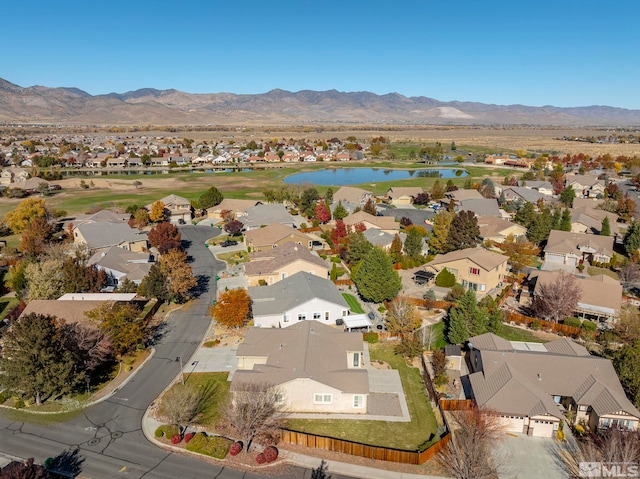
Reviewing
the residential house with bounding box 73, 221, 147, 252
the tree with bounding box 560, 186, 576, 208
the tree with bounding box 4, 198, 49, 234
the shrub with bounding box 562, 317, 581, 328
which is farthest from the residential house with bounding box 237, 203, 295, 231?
the tree with bounding box 560, 186, 576, 208

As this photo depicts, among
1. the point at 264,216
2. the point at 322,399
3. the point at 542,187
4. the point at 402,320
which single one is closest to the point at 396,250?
the point at 402,320

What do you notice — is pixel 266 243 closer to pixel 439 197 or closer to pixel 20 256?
pixel 20 256

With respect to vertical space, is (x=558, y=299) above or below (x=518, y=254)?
below

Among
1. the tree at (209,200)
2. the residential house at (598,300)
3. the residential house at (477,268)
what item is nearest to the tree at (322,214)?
the tree at (209,200)

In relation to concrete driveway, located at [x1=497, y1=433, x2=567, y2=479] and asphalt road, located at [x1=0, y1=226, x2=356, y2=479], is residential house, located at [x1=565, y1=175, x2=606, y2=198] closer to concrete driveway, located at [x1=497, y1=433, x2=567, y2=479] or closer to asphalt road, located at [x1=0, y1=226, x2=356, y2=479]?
concrete driveway, located at [x1=497, y1=433, x2=567, y2=479]

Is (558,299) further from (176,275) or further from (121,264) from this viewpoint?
(121,264)

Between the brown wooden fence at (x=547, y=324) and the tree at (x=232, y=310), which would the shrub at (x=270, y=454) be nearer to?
the tree at (x=232, y=310)
